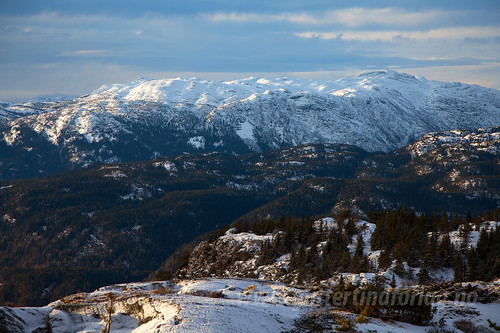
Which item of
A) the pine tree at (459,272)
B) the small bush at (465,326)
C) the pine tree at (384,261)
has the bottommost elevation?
the pine tree at (384,261)

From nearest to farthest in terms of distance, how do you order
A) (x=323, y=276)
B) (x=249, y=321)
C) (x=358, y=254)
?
(x=249, y=321)
(x=323, y=276)
(x=358, y=254)

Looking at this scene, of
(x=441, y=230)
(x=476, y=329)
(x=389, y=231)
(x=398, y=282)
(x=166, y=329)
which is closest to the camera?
(x=166, y=329)

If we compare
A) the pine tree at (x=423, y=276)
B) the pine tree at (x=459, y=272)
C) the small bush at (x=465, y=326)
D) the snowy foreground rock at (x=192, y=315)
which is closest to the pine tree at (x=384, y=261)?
the pine tree at (x=423, y=276)

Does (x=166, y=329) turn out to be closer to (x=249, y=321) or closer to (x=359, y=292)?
(x=249, y=321)

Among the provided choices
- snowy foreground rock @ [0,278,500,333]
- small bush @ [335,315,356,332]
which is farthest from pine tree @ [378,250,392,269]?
small bush @ [335,315,356,332]

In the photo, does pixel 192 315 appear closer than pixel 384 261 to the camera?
Yes

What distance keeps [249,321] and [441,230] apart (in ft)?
317

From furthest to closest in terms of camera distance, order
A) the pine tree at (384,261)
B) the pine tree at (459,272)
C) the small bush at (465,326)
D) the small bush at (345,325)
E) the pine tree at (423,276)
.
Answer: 1. the pine tree at (384,261)
2. the pine tree at (423,276)
3. the pine tree at (459,272)
4. the small bush at (465,326)
5. the small bush at (345,325)

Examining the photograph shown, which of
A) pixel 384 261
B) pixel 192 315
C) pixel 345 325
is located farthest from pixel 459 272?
pixel 192 315

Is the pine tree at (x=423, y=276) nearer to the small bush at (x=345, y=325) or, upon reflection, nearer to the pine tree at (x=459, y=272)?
the pine tree at (x=459, y=272)

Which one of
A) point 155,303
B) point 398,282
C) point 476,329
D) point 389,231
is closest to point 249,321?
point 155,303

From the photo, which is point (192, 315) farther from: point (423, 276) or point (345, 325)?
point (423, 276)

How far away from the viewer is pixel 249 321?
31672 mm

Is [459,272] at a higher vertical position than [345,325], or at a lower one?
lower
